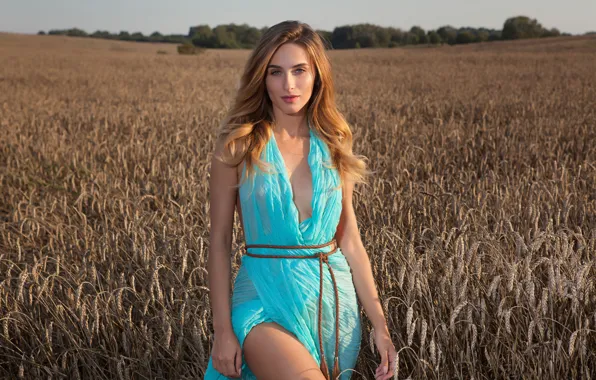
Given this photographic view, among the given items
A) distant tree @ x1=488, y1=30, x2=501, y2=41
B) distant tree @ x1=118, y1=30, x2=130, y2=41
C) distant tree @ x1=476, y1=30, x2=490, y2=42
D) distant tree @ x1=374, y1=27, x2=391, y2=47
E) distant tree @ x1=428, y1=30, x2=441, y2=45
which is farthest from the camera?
distant tree @ x1=118, y1=30, x2=130, y2=41

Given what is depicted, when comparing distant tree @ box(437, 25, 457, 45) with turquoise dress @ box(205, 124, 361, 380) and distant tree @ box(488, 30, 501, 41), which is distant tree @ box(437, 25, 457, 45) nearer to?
distant tree @ box(488, 30, 501, 41)

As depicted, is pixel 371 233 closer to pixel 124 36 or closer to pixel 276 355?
pixel 276 355

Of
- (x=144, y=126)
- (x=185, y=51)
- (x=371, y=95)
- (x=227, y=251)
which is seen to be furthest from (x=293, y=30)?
(x=185, y=51)

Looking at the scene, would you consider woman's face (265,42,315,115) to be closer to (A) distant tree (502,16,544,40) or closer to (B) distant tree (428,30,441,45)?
(A) distant tree (502,16,544,40)

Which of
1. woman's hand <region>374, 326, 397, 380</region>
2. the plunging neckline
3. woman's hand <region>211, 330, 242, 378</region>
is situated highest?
the plunging neckline

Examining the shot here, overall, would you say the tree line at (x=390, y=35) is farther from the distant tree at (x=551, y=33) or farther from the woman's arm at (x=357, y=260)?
the woman's arm at (x=357, y=260)

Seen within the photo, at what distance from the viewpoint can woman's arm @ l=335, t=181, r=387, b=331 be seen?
1708 millimetres

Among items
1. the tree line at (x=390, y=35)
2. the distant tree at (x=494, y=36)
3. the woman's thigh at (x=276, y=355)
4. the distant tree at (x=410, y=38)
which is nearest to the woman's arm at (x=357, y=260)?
the woman's thigh at (x=276, y=355)

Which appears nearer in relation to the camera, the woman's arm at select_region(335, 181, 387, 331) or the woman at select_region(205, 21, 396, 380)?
the woman at select_region(205, 21, 396, 380)

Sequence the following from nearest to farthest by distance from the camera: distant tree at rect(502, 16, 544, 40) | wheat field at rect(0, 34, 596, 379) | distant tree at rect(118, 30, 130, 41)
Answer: wheat field at rect(0, 34, 596, 379) → distant tree at rect(502, 16, 544, 40) → distant tree at rect(118, 30, 130, 41)

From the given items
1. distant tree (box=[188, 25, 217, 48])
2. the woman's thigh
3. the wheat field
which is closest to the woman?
the woman's thigh

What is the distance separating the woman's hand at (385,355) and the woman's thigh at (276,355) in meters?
0.21

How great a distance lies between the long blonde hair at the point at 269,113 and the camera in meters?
1.67

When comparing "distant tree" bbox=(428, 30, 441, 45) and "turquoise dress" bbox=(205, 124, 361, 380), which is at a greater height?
"distant tree" bbox=(428, 30, 441, 45)
